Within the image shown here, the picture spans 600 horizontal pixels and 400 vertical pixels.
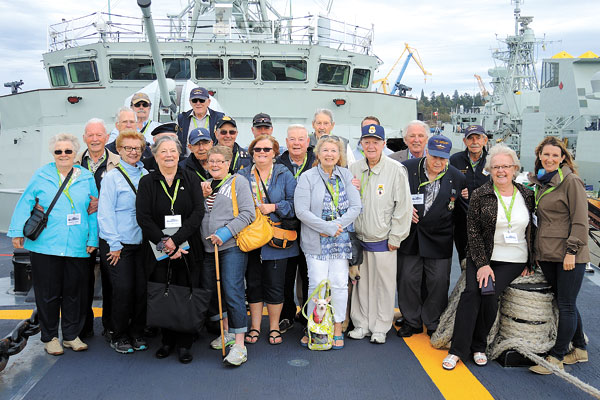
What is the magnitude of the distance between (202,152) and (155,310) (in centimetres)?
132

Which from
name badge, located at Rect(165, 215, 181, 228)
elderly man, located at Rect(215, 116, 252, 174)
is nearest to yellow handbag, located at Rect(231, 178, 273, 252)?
name badge, located at Rect(165, 215, 181, 228)

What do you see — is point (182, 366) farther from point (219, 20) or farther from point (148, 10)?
point (219, 20)

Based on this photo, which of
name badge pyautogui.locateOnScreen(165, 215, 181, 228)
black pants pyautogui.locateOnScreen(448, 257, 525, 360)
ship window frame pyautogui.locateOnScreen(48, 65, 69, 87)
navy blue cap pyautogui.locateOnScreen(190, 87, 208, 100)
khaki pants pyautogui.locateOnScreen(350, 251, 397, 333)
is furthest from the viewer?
ship window frame pyautogui.locateOnScreen(48, 65, 69, 87)

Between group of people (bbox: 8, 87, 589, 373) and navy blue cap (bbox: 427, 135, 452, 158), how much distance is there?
0.02 m

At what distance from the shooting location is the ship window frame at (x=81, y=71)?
34.3 ft

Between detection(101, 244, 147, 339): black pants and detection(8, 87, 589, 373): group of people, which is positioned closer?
detection(8, 87, 589, 373): group of people

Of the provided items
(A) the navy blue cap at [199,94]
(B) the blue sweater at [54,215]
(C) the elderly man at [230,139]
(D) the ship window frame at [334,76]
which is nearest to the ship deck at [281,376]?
(B) the blue sweater at [54,215]

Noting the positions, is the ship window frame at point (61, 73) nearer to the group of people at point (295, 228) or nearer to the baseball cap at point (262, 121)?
the group of people at point (295, 228)

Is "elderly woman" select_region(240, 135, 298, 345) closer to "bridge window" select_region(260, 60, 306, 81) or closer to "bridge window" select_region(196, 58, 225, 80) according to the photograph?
"bridge window" select_region(260, 60, 306, 81)

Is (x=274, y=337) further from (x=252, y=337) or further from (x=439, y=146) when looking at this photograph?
(x=439, y=146)

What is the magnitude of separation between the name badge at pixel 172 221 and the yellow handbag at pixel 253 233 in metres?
0.42

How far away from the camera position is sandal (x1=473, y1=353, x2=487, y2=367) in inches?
139

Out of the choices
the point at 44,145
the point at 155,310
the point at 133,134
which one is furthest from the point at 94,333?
the point at 44,145

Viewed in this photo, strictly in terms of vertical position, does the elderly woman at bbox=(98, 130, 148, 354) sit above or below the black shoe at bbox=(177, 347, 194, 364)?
above
